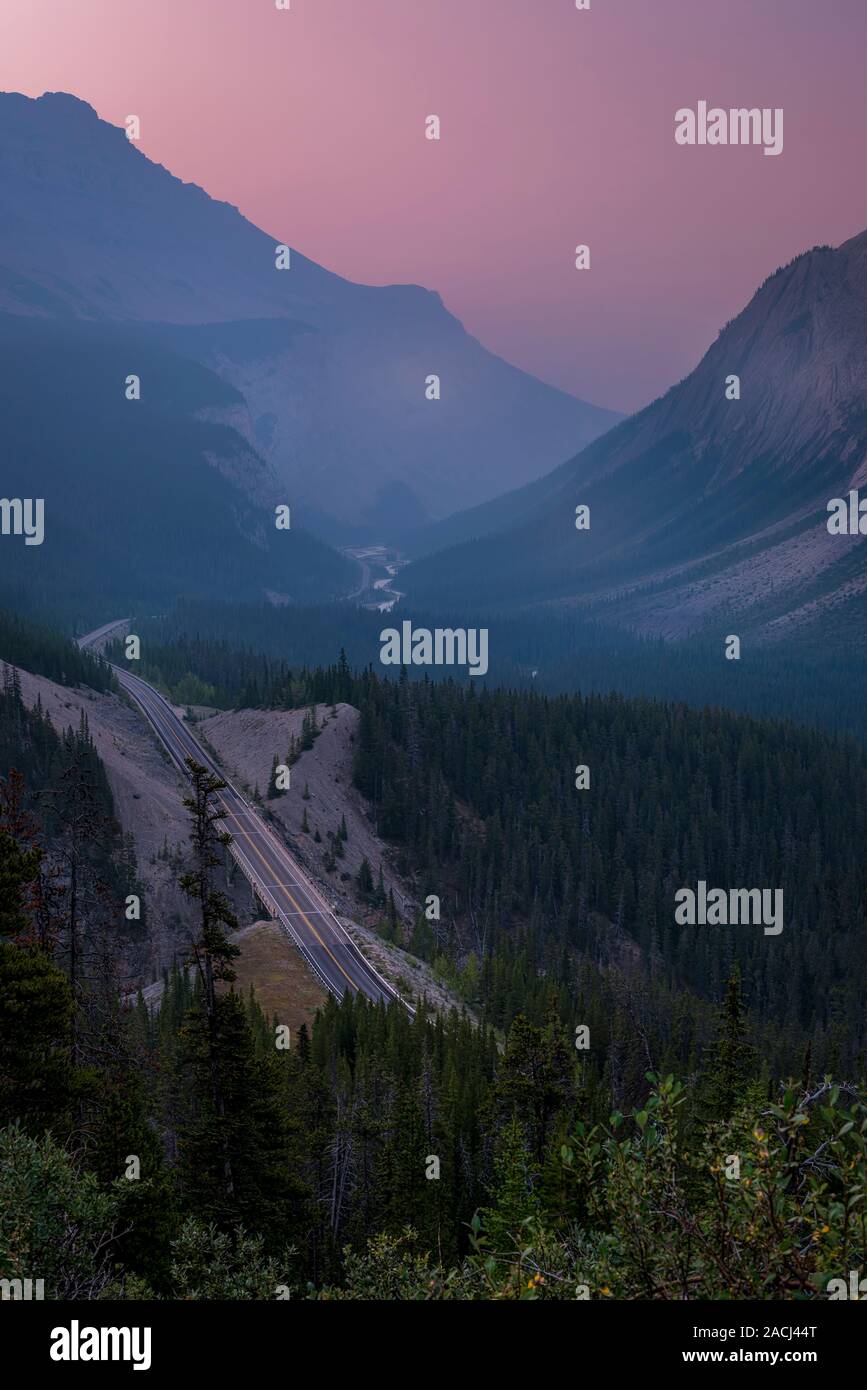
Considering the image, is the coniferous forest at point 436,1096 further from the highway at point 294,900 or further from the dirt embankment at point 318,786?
the highway at point 294,900

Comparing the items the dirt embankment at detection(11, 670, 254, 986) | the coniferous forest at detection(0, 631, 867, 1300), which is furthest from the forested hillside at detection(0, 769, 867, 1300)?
the dirt embankment at detection(11, 670, 254, 986)

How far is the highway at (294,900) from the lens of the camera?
78.4m

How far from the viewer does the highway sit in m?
78.4

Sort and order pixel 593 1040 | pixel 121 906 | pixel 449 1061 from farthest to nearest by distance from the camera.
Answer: pixel 121 906 → pixel 593 1040 → pixel 449 1061

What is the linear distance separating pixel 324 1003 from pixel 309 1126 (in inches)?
1030

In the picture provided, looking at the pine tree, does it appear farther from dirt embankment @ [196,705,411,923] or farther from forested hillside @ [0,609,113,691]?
forested hillside @ [0,609,113,691]

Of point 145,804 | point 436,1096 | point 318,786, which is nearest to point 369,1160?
point 436,1096

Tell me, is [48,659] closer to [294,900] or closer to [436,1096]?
[294,900]

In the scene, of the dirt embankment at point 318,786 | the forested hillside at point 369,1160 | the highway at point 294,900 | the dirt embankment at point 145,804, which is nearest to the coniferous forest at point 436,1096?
the forested hillside at point 369,1160

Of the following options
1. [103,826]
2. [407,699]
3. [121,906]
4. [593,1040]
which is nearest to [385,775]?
[407,699]
